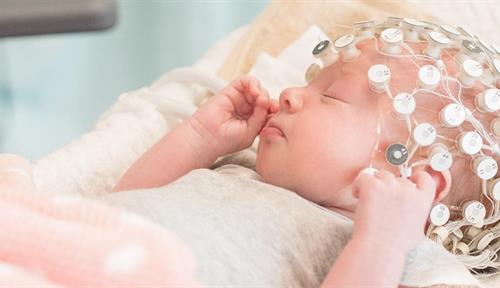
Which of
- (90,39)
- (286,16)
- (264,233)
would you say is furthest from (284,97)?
Result: (90,39)

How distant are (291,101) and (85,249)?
38cm

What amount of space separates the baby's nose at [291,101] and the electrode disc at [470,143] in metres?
0.21

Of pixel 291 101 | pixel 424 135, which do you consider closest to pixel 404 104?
pixel 424 135

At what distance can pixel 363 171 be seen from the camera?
1.01 m

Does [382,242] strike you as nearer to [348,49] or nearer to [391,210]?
[391,210]

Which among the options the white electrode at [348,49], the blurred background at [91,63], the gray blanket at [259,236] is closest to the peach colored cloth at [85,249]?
the gray blanket at [259,236]

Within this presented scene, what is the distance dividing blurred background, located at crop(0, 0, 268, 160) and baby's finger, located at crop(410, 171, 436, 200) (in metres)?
1.16

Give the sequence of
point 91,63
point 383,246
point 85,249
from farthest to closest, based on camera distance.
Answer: point 91,63, point 383,246, point 85,249

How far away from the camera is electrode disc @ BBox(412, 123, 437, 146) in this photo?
101cm

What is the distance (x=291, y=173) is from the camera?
105cm

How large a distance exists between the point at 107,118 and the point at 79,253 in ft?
1.81

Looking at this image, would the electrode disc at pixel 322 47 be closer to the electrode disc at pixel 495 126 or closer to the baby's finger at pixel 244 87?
the baby's finger at pixel 244 87

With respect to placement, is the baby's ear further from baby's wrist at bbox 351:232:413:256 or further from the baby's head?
baby's wrist at bbox 351:232:413:256

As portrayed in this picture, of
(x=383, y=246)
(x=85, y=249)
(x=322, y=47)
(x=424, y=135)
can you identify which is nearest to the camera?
(x=85, y=249)
